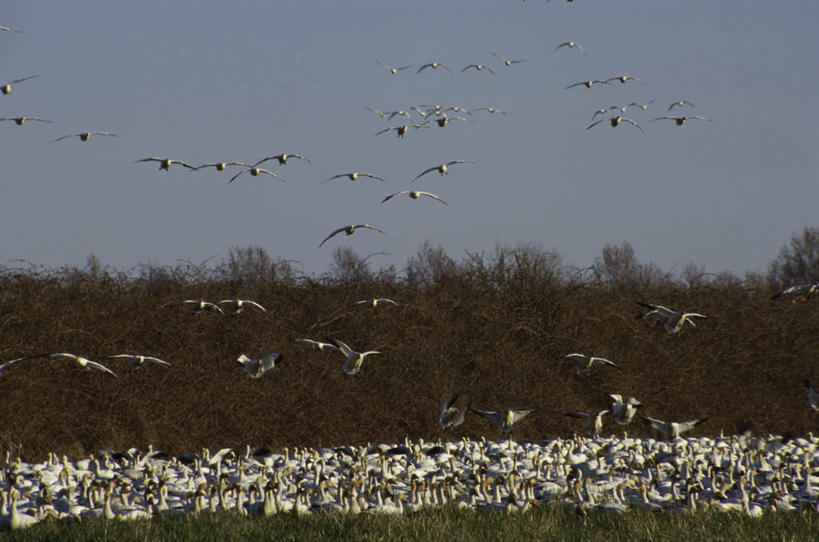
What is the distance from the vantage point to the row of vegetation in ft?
56.1

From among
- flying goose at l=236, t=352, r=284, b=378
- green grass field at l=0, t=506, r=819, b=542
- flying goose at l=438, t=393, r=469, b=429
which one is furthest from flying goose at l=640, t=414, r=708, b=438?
flying goose at l=236, t=352, r=284, b=378

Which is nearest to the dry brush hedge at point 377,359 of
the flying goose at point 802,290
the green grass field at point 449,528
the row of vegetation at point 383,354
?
the row of vegetation at point 383,354

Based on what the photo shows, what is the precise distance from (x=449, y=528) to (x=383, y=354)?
32.0 ft

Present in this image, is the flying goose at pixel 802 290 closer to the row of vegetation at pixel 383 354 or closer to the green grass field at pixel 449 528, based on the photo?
the green grass field at pixel 449 528

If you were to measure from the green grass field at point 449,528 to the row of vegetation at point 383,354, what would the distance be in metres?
6.94

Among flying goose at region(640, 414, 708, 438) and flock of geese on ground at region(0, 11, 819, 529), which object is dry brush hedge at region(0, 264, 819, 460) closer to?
flock of geese on ground at region(0, 11, 819, 529)

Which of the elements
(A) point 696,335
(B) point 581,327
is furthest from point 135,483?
(A) point 696,335

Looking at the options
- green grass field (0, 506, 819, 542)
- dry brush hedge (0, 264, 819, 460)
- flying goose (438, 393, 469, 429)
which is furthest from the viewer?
dry brush hedge (0, 264, 819, 460)

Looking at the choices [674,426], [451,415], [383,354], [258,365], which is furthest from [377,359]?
[674,426]

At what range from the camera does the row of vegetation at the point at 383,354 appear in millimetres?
17109

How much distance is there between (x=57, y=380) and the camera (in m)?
16.8

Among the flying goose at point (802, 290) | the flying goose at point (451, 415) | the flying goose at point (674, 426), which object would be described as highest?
the flying goose at point (802, 290)

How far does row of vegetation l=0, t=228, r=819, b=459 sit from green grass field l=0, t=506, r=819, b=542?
6939 millimetres

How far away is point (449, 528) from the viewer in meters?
9.66
